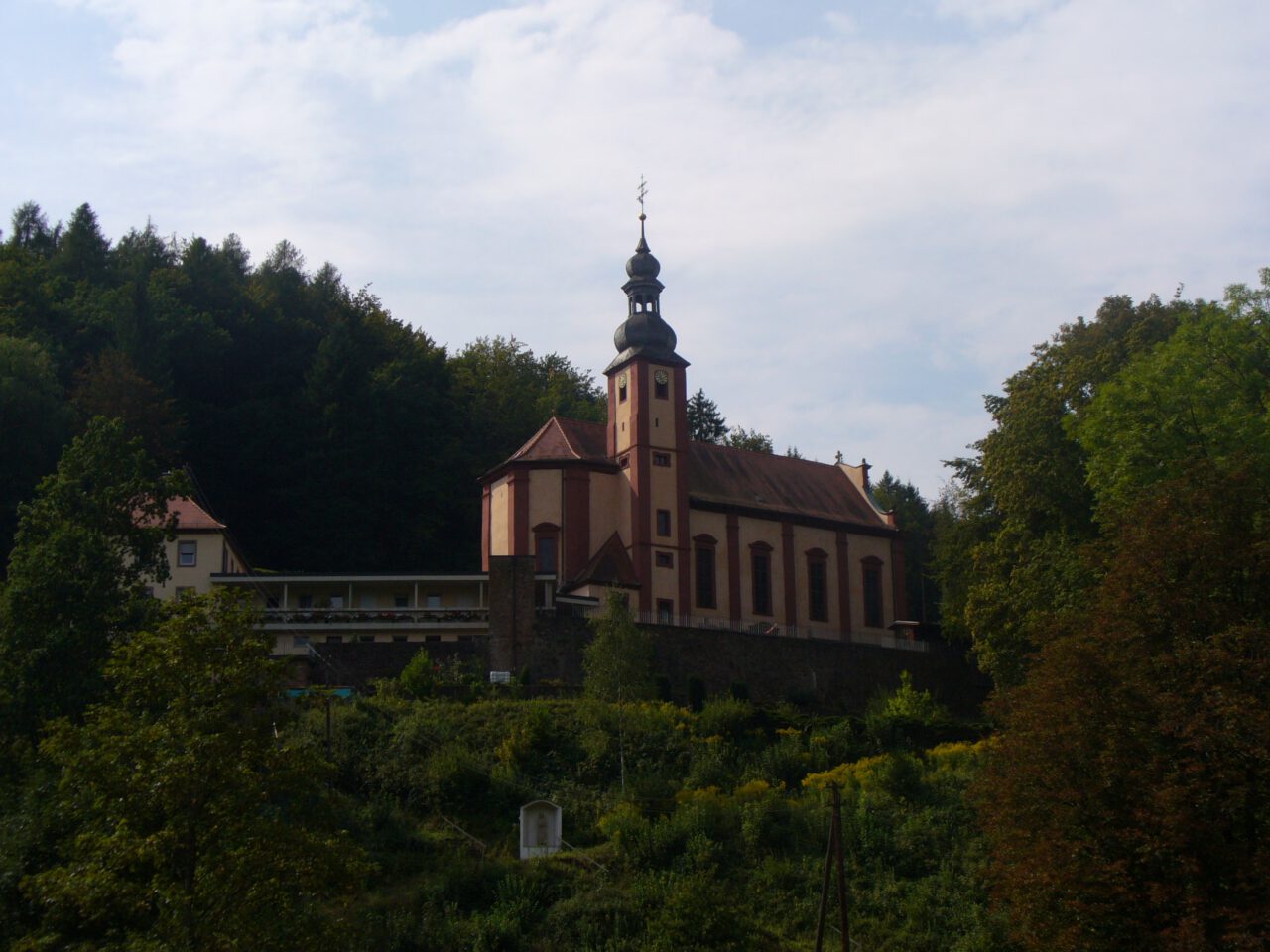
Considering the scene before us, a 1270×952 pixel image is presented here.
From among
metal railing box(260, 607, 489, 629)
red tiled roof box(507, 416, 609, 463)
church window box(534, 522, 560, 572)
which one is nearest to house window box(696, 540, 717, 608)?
red tiled roof box(507, 416, 609, 463)

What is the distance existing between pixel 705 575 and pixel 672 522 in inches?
99.1

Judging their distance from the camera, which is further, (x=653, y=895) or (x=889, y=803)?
(x=889, y=803)

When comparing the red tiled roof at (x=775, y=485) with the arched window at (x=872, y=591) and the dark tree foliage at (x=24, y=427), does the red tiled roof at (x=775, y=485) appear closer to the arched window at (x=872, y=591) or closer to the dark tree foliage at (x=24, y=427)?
the arched window at (x=872, y=591)

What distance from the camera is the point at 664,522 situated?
59781mm

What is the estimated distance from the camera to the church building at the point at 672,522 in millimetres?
58344

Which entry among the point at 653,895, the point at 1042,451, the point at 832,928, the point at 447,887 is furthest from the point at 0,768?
the point at 1042,451

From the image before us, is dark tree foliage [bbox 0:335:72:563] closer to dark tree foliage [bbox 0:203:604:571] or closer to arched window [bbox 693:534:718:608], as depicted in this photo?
dark tree foliage [bbox 0:203:604:571]

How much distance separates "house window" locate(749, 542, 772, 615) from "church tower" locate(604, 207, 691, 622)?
374 cm

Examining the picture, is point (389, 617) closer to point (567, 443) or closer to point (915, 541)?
point (567, 443)

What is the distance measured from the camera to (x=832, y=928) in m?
33.5

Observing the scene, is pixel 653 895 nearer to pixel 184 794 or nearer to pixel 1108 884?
pixel 1108 884

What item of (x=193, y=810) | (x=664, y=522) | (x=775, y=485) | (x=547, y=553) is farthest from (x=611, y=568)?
(x=193, y=810)

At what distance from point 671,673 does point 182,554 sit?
16661 millimetres

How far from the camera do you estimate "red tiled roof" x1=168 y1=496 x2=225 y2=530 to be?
55094 mm
